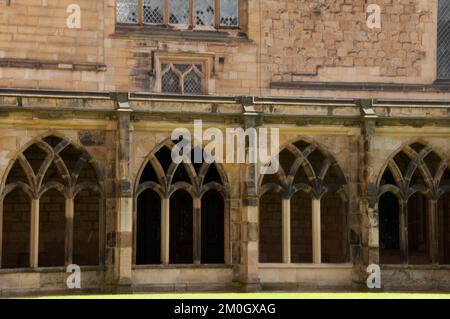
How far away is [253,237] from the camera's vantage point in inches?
799

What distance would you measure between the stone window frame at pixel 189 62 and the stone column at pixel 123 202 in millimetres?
4742

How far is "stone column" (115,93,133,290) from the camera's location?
777 inches

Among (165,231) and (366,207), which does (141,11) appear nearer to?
(165,231)

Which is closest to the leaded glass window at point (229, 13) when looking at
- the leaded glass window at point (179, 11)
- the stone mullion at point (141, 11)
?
the leaded glass window at point (179, 11)

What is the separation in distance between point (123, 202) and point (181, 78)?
6146 millimetres

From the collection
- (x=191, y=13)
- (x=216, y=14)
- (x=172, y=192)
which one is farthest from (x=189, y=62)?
(x=172, y=192)

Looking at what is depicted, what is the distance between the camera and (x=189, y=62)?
25125 mm

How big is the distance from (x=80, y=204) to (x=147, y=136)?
3.53m

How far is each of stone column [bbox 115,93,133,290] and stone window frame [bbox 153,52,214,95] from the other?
4742 mm

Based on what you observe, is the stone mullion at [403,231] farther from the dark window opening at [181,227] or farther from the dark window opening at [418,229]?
the dark window opening at [181,227]

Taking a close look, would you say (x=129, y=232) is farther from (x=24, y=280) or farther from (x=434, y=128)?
(x=434, y=128)

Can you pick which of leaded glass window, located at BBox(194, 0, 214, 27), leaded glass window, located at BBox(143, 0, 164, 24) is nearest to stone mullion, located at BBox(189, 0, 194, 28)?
leaded glass window, located at BBox(194, 0, 214, 27)

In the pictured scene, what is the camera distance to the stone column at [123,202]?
1973 centimetres

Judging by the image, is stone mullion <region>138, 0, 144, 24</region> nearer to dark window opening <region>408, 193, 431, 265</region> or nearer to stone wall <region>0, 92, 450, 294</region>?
stone wall <region>0, 92, 450, 294</region>
